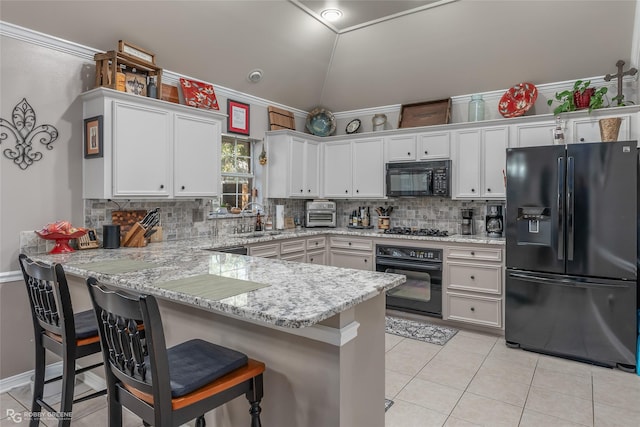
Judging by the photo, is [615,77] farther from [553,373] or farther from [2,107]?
[2,107]

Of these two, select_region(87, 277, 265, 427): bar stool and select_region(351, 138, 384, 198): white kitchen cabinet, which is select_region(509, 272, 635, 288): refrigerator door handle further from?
select_region(87, 277, 265, 427): bar stool

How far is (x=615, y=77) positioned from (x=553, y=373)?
2825 mm

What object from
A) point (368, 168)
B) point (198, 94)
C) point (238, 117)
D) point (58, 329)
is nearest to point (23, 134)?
point (198, 94)

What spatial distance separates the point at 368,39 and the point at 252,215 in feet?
8.21

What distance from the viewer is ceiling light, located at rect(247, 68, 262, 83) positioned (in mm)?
4402

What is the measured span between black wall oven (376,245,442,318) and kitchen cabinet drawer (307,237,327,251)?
2.46ft

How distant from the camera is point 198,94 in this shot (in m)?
3.97

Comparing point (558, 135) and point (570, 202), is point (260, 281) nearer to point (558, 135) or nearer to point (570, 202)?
point (570, 202)

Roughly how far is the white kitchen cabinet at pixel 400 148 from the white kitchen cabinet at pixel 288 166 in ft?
3.48

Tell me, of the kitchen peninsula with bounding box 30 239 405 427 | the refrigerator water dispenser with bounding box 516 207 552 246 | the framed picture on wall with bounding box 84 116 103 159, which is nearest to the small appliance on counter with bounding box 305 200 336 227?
the refrigerator water dispenser with bounding box 516 207 552 246

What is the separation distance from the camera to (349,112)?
18.1ft

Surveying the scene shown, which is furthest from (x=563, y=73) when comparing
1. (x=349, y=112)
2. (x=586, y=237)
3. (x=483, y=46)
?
(x=349, y=112)

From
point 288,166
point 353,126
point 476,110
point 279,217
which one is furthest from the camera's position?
point 353,126

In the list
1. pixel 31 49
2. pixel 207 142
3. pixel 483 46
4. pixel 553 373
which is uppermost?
pixel 483 46
